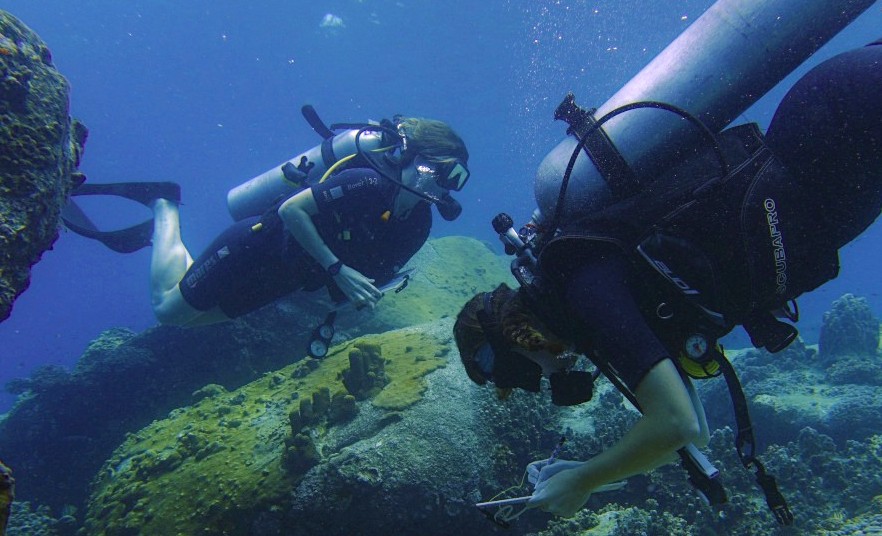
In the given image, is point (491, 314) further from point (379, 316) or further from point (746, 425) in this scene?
point (379, 316)

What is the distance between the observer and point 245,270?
Result: 5.82 meters

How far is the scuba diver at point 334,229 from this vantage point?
5105mm

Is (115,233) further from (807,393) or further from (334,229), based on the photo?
(807,393)

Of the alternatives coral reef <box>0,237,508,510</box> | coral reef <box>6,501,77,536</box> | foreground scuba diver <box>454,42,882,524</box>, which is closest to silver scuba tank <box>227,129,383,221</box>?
coral reef <box>0,237,508,510</box>

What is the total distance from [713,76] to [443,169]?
3704 mm

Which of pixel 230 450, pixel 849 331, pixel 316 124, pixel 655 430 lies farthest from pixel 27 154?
pixel 849 331

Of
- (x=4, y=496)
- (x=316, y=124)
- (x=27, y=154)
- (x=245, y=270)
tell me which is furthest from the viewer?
(x=316, y=124)

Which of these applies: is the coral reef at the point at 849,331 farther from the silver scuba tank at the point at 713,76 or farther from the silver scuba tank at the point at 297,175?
the silver scuba tank at the point at 297,175

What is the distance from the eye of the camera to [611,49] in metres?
44.1

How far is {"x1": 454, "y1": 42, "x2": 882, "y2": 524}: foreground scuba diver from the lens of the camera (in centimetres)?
180

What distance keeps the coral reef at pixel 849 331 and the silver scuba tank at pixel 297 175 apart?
12.7 m

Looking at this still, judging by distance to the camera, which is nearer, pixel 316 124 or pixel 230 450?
pixel 230 450

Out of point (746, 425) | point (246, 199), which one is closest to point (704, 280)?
point (746, 425)

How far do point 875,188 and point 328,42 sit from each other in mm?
72994
